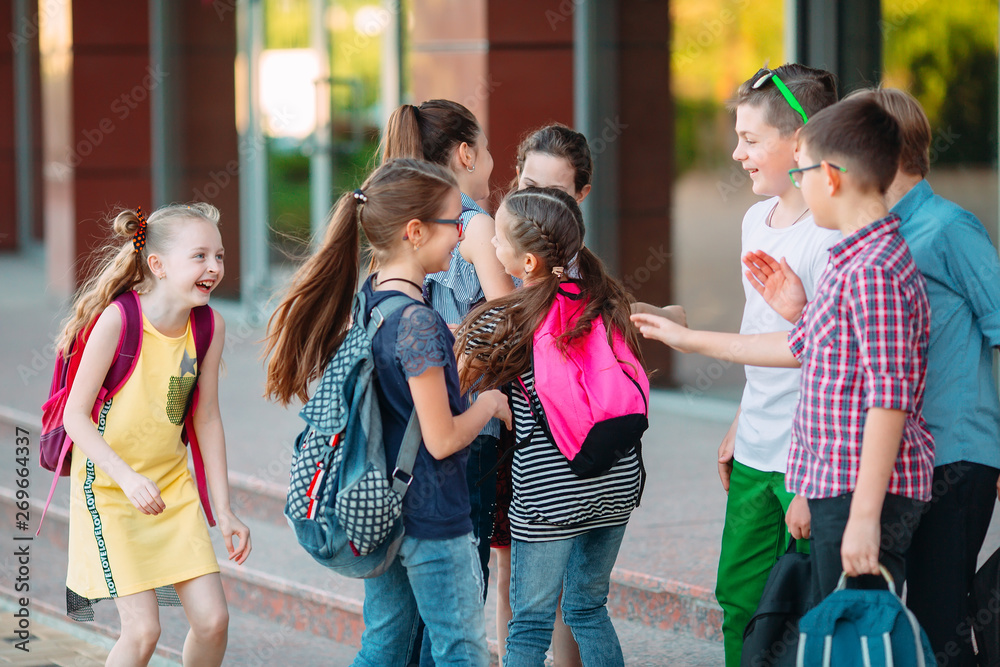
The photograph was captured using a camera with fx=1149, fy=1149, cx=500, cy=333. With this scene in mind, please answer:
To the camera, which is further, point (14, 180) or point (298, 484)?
point (14, 180)

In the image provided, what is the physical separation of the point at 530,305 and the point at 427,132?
0.63m

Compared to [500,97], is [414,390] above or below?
below

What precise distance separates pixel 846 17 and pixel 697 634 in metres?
3.50

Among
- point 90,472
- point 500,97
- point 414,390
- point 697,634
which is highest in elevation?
point 500,97

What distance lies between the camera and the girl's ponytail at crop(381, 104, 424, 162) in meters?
2.91

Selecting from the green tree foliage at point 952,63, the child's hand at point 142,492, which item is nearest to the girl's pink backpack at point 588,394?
the child's hand at point 142,492

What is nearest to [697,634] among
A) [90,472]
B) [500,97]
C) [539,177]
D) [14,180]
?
[539,177]

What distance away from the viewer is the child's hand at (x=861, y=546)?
2.10 metres

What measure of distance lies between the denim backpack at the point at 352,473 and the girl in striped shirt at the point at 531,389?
32 cm

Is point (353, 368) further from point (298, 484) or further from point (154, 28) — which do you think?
point (154, 28)

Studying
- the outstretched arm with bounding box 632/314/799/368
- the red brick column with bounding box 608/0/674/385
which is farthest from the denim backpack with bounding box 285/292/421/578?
the red brick column with bounding box 608/0/674/385

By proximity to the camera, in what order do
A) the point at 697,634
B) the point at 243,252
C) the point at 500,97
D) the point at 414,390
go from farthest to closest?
1. the point at 243,252
2. the point at 500,97
3. the point at 697,634
4. the point at 414,390

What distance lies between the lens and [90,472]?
2.74 metres

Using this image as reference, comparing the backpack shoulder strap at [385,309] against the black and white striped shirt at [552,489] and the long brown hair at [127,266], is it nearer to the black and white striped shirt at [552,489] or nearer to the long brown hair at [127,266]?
the black and white striped shirt at [552,489]
